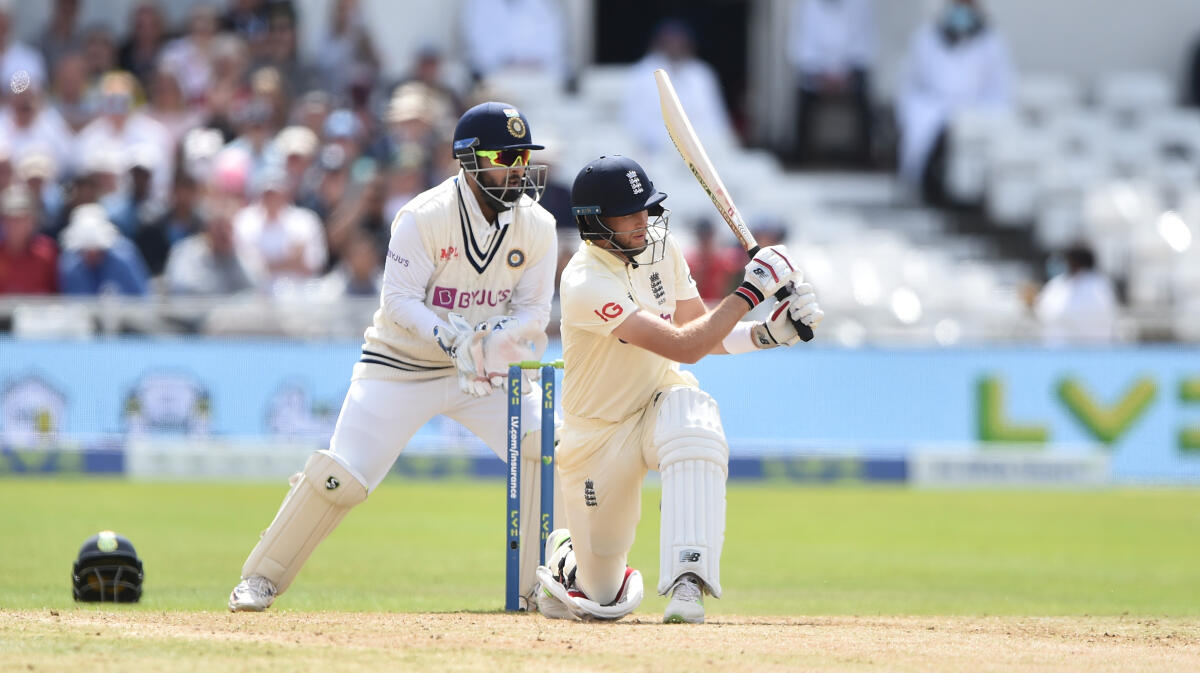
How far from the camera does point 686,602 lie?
6.11 m

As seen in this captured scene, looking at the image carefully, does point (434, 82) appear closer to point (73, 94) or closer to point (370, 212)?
point (370, 212)

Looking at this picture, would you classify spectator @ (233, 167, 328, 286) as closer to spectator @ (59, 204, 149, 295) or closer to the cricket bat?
spectator @ (59, 204, 149, 295)

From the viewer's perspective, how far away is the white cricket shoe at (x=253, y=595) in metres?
6.74

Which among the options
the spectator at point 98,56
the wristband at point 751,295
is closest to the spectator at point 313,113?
the spectator at point 98,56

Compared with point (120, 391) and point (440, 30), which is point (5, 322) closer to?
point (120, 391)

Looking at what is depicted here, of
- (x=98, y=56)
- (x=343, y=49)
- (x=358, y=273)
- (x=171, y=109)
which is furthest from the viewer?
(x=343, y=49)

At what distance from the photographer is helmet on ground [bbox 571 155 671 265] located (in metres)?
6.27

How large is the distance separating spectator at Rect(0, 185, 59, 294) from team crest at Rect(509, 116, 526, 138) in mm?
7533

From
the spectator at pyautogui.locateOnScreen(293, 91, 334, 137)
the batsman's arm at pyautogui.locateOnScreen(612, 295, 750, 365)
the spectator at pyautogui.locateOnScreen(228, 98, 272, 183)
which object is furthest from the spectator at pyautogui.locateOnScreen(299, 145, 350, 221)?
the batsman's arm at pyautogui.locateOnScreen(612, 295, 750, 365)

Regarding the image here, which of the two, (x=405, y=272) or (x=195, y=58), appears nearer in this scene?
(x=405, y=272)

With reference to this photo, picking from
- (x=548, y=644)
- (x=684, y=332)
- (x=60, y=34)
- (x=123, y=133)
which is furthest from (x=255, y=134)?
(x=548, y=644)

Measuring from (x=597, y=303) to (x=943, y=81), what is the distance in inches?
472

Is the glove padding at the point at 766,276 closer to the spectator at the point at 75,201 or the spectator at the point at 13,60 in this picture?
the spectator at the point at 75,201

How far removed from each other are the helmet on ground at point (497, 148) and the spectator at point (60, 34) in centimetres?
1071
